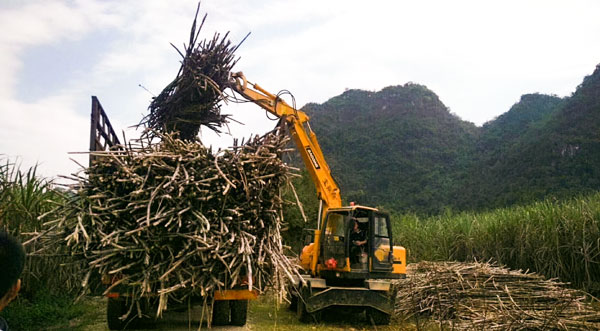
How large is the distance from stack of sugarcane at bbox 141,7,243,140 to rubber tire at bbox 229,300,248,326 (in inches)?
106

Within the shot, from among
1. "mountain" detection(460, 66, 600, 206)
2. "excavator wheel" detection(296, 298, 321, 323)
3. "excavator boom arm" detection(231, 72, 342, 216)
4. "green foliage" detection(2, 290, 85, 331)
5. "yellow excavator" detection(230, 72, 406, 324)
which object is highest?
"mountain" detection(460, 66, 600, 206)

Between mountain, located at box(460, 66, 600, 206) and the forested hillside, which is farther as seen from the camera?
the forested hillside

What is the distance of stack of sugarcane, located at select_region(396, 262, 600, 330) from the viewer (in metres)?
7.18

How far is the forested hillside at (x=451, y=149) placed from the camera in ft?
89.8

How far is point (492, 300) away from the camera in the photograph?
29.6ft

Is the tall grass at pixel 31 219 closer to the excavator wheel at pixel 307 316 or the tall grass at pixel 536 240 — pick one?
the excavator wheel at pixel 307 316

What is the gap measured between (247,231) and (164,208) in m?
1.00

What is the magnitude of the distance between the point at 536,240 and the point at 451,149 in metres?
31.7

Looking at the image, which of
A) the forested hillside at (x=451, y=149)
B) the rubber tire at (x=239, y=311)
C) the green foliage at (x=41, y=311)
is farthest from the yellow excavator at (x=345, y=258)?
the forested hillside at (x=451, y=149)

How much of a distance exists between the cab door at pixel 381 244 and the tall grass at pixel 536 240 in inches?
192

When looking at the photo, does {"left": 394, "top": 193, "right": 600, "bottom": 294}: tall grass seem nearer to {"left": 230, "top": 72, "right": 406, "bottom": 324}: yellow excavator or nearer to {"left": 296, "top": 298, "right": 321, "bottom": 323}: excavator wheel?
{"left": 230, "top": 72, "right": 406, "bottom": 324}: yellow excavator

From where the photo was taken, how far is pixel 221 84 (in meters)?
8.63

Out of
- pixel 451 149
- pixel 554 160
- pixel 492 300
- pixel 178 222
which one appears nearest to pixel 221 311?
pixel 178 222

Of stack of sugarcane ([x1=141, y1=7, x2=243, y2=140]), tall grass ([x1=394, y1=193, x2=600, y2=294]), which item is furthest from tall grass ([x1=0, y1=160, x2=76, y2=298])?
tall grass ([x1=394, y1=193, x2=600, y2=294])
